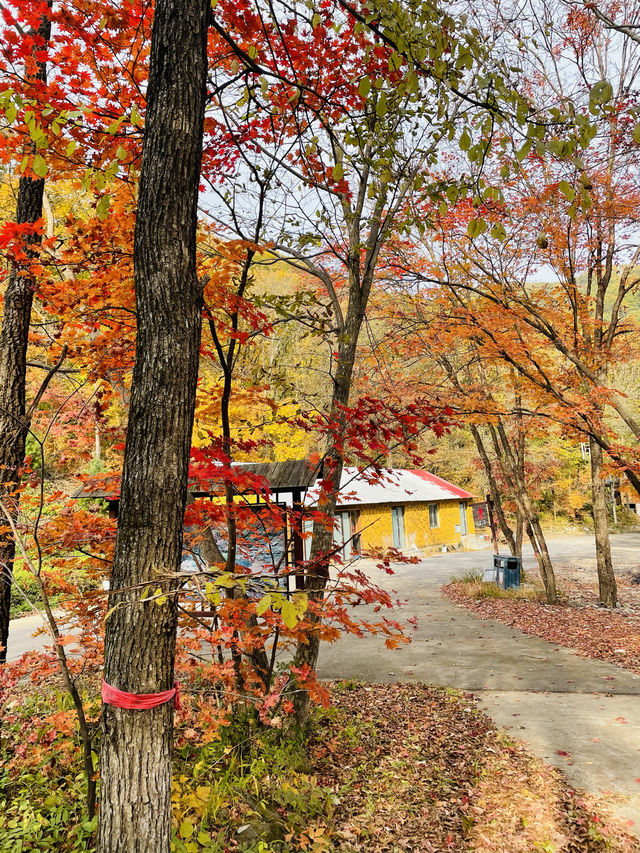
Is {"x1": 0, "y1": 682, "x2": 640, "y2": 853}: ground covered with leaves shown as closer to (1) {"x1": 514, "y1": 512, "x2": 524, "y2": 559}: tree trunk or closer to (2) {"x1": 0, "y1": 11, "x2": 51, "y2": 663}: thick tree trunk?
(2) {"x1": 0, "y1": 11, "x2": 51, "y2": 663}: thick tree trunk

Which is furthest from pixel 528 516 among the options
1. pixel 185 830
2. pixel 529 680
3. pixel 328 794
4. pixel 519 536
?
pixel 185 830

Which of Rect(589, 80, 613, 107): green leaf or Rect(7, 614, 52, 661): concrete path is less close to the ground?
Rect(589, 80, 613, 107): green leaf

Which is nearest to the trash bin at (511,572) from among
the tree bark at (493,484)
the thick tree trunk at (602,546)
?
the tree bark at (493,484)

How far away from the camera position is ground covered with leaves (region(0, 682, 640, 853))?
3.46 metres

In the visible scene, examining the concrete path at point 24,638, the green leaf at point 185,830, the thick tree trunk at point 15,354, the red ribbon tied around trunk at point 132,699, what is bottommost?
the concrete path at point 24,638

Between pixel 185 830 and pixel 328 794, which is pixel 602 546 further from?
pixel 185 830

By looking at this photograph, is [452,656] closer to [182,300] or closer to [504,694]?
[504,694]

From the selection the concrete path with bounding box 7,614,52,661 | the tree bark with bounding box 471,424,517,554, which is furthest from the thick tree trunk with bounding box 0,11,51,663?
the tree bark with bounding box 471,424,517,554

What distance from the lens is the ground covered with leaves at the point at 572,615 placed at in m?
8.09

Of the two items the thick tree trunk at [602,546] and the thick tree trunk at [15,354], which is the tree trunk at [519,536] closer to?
the thick tree trunk at [602,546]

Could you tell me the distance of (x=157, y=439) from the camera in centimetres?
229

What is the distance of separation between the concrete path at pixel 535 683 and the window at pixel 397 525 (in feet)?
37.8

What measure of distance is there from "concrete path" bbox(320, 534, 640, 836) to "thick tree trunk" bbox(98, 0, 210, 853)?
11.5 ft

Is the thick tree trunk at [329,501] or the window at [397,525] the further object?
the window at [397,525]
